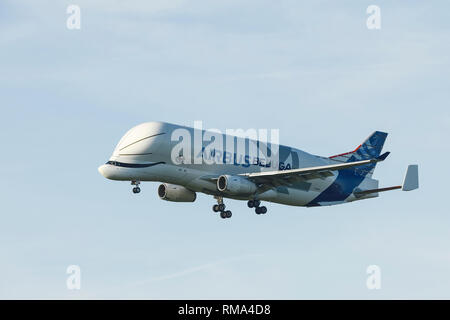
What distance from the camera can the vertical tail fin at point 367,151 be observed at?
88500 millimetres

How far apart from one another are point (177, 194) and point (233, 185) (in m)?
7.67

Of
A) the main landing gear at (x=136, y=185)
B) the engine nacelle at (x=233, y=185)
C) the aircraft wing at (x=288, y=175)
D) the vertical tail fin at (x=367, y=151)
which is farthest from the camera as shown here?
the vertical tail fin at (x=367, y=151)

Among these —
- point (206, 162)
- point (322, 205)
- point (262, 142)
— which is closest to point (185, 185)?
point (206, 162)

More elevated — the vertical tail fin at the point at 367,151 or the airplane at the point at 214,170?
the vertical tail fin at the point at 367,151

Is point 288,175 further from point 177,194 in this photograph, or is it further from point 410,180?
point 177,194

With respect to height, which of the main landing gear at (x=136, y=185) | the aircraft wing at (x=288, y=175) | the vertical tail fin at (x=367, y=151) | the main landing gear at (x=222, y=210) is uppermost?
the vertical tail fin at (x=367, y=151)

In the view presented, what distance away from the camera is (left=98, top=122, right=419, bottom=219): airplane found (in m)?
72.2

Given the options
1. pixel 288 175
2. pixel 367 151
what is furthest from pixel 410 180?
pixel 367 151

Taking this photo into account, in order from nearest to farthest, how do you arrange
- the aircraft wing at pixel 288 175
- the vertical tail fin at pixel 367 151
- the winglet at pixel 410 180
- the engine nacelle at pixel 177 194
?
the aircraft wing at pixel 288 175, the winglet at pixel 410 180, the engine nacelle at pixel 177 194, the vertical tail fin at pixel 367 151

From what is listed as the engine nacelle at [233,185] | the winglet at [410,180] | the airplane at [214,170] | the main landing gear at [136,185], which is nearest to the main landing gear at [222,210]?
the airplane at [214,170]

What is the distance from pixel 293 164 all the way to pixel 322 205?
5160 mm

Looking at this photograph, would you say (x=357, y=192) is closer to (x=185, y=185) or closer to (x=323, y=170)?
(x=323, y=170)

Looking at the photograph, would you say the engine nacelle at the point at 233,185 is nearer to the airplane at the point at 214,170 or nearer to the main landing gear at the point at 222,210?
the airplane at the point at 214,170

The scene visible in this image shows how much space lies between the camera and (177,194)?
257 ft
